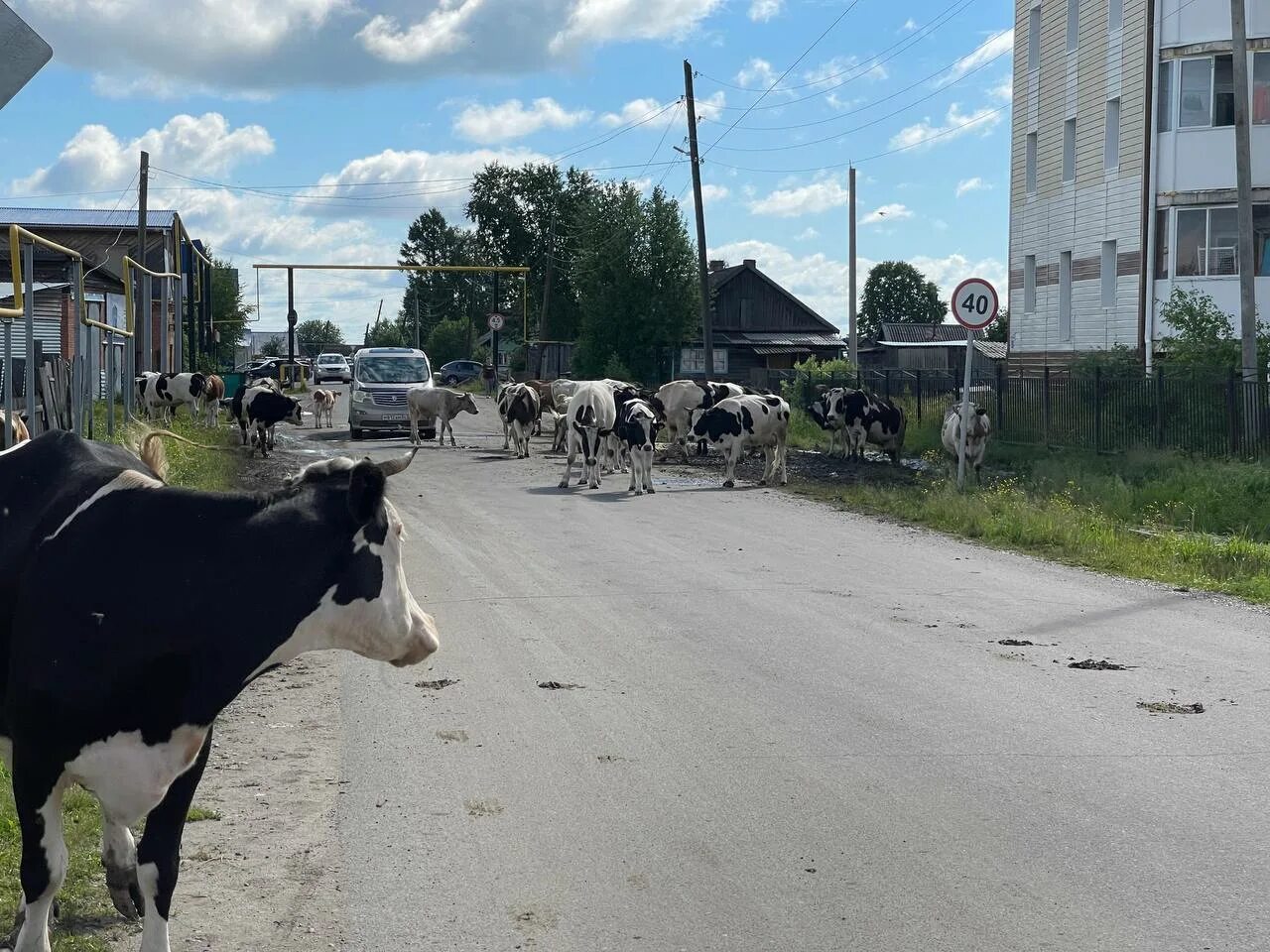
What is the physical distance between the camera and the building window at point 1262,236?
35344 mm

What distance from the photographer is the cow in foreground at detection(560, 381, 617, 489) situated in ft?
79.8

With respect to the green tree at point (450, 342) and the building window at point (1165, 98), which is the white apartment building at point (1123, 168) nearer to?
the building window at point (1165, 98)

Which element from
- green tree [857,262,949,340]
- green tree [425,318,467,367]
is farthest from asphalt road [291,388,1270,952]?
green tree [857,262,949,340]

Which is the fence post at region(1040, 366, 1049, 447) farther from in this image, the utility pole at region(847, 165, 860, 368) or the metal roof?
the metal roof

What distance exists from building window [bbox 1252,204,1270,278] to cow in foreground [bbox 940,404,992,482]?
507 inches

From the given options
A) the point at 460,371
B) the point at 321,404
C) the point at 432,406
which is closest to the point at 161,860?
the point at 432,406

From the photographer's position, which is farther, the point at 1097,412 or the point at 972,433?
the point at 1097,412

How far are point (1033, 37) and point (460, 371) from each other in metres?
54.5

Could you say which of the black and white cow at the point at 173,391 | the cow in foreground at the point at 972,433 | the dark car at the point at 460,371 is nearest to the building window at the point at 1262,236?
the cow in foreground at the point at 972,433

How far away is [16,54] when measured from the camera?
5.70 metres

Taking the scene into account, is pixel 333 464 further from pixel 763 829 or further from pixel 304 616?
pixel 763 829

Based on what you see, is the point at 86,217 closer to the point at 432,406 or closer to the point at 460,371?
the point at 460,371

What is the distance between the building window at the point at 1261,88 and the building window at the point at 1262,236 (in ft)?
6.73

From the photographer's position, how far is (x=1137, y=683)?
9.27 meters
